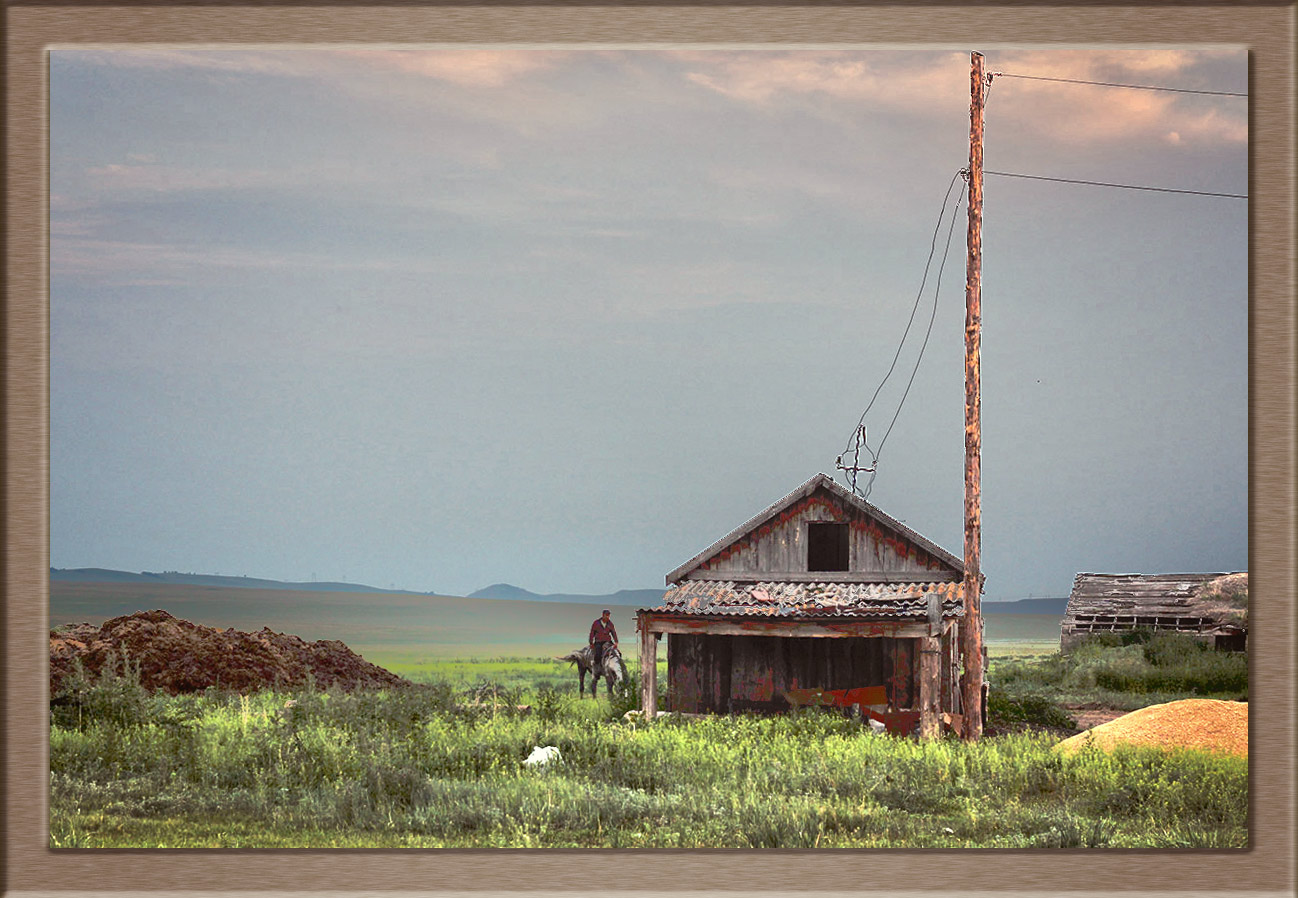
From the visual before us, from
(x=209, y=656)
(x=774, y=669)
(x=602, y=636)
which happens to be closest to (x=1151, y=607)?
(x=774, y=669)

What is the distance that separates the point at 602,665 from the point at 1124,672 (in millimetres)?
6052

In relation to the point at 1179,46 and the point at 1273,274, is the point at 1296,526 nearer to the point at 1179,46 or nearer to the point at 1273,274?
the point at 1273,274

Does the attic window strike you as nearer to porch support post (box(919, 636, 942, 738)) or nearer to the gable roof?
the gable roof

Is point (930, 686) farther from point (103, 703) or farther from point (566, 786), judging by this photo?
point (103, 703)

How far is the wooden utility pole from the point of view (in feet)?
31.2

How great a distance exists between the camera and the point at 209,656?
1543 cm

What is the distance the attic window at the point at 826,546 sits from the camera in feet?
39.7

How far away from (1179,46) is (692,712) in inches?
336

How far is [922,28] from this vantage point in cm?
529

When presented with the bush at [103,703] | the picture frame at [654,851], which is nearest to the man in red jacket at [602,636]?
the bush at [103,703]

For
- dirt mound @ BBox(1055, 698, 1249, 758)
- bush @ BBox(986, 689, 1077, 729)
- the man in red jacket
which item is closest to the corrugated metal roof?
the man in red jacket

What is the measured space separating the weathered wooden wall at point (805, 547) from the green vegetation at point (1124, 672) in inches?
85.8

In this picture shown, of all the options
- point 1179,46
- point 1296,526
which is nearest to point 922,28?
point 1179,46

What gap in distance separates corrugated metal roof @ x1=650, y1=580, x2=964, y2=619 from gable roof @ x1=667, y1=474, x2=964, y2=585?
0.98 feet
